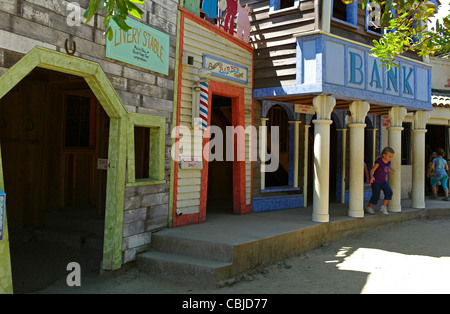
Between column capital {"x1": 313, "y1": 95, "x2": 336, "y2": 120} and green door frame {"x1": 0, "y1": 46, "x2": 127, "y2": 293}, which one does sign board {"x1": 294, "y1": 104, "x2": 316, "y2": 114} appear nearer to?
column capital {"x1": 313, "y1": 95, "x2": 336, "y2": 120}

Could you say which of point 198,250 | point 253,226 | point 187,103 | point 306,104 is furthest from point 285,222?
point 306,104

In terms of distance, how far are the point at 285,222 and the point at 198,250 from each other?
8.13 ft

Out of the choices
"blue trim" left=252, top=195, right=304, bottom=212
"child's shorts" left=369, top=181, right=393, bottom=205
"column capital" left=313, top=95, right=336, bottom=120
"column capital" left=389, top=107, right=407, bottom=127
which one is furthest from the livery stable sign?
"column capital" left=389, top=107, right=407, bottom=127

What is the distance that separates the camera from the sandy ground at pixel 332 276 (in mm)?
5574

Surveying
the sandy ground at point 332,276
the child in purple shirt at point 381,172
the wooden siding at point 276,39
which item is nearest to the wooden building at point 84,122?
the sandy ground at point 332,276

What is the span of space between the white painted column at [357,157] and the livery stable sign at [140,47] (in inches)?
177

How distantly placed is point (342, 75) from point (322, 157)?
5.85ft

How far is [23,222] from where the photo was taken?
8.01 m

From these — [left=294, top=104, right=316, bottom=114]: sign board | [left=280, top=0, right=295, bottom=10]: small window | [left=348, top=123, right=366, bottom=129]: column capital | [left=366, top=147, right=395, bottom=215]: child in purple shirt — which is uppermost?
[left=280, top=0, right=295, bottom=10]: small window

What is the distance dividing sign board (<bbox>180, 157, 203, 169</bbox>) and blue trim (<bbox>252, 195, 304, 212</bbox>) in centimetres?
224

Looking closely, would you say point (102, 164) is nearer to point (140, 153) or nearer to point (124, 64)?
point (140, 153)

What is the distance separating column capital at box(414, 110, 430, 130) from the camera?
11359 mm
